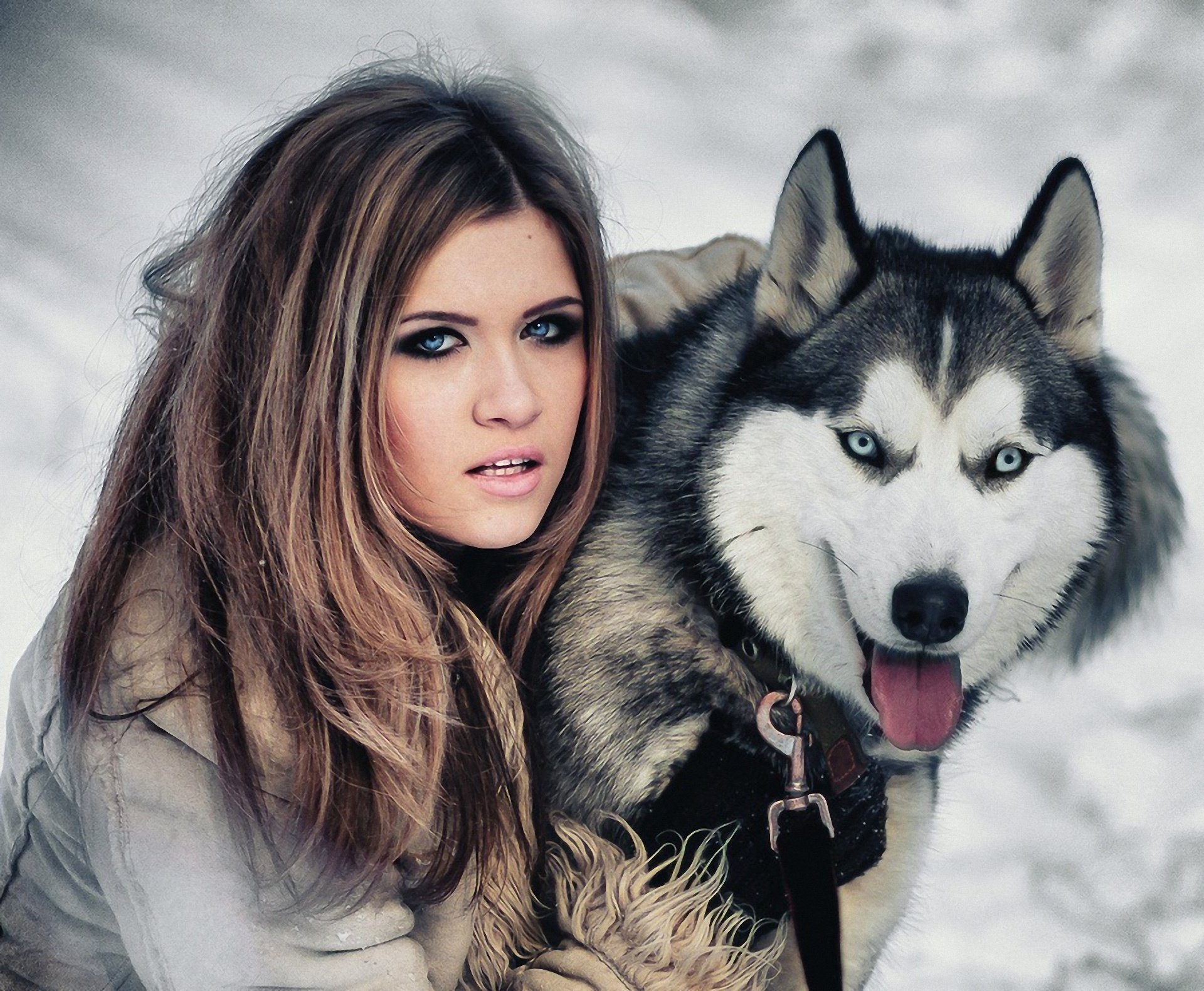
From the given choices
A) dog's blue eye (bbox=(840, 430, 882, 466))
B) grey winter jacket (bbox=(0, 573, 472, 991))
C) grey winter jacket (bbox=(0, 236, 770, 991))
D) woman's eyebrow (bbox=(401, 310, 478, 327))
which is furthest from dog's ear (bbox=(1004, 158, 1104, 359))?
grey winter jacket (bbox=(0, 573, 472, 991))

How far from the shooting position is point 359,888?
3.47 feet

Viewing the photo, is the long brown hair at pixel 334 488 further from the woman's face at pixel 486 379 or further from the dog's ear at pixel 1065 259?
the dog's ear at pixel 1065 259

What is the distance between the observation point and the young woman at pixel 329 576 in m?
1.01

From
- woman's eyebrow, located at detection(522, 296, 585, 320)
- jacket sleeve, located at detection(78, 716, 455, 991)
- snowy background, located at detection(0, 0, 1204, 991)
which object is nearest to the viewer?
jacket sleeve, located at detection(78, 716, 455, 991)

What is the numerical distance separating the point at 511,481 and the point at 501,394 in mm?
107

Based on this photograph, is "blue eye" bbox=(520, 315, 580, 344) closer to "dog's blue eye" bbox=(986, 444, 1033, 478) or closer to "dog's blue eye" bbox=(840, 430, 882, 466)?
"dog's blue eye" bbox=(840, 430, 882, 466)

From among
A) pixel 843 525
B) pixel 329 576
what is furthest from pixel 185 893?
pixel 843 525

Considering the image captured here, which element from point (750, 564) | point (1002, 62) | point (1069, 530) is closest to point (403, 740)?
point (750, 564)

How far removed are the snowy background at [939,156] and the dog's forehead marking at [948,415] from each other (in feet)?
1.45

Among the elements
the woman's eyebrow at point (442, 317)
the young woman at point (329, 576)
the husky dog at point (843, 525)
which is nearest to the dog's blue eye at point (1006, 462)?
the husky dog at point (843, 525)

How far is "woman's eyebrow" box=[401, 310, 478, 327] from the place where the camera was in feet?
3.38

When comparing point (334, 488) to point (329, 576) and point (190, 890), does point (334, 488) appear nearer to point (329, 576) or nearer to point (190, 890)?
point (329, 576)

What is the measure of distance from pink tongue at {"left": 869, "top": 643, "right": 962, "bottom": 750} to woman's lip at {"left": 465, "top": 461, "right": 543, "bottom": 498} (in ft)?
1.39

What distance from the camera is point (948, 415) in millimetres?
1065
